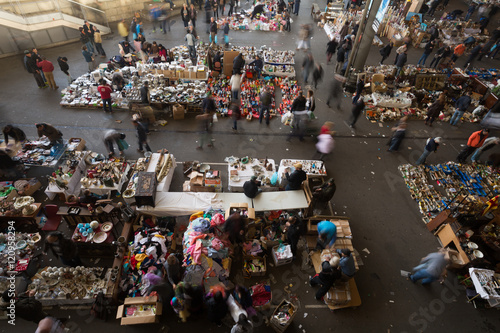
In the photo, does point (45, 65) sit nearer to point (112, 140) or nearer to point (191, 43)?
point (112, 140)

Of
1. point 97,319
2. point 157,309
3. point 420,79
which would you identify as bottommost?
point 97,319

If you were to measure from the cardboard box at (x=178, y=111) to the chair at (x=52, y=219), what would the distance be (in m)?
5.76

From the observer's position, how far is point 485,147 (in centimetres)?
1034

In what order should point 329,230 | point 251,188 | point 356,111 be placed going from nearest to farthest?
1. point 329,230
2. point 251,188
3. point 356,111

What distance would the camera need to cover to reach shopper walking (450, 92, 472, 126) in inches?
463

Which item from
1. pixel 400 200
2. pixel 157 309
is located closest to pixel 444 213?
pixel 400 200

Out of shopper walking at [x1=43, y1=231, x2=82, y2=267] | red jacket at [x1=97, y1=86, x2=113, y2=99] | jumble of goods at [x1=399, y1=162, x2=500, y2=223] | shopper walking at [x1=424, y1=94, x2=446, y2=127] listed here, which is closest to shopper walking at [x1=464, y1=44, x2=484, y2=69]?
shopper walking at [x1=424, y1=94, x2=446, y2=127]

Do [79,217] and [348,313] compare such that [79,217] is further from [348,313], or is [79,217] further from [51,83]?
[51,83]

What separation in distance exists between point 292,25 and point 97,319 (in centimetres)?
2188

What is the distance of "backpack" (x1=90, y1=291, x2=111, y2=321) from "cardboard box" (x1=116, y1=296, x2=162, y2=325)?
299 mm

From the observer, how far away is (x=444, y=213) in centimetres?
816

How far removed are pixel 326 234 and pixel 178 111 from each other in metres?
8.07

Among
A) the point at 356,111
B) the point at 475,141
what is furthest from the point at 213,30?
the point at 475,141

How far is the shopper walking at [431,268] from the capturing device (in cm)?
651
